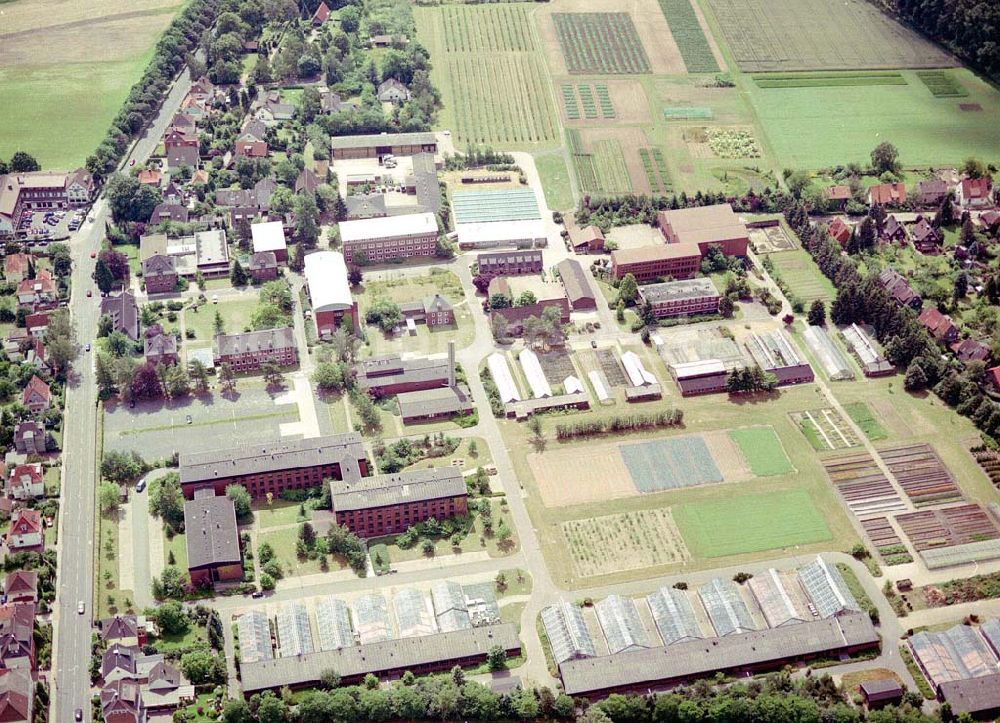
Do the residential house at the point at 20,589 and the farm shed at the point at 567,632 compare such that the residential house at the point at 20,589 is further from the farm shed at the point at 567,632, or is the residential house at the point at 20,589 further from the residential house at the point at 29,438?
the farm shed at the point at 567,632

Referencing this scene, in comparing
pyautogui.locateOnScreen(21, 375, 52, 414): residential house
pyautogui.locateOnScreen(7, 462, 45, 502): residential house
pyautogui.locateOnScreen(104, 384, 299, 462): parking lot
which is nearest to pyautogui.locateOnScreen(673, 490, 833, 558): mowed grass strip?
pyautogui.locateOnScreen(104, 384, 299, 462): parking lot

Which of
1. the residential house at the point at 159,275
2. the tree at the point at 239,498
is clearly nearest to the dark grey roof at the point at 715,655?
the tree at the point at 239,498

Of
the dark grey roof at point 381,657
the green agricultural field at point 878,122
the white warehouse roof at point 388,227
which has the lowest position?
the dark grey roof at point 381,657

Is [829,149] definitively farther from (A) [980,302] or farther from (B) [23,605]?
(B) [23,605]

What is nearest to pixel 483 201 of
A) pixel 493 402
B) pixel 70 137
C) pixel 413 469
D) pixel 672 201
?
pixel 672 201

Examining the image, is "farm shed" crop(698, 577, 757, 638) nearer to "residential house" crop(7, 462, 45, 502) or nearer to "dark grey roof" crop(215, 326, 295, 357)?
"dark grey roof" crop(215, 326, 295, 357)
